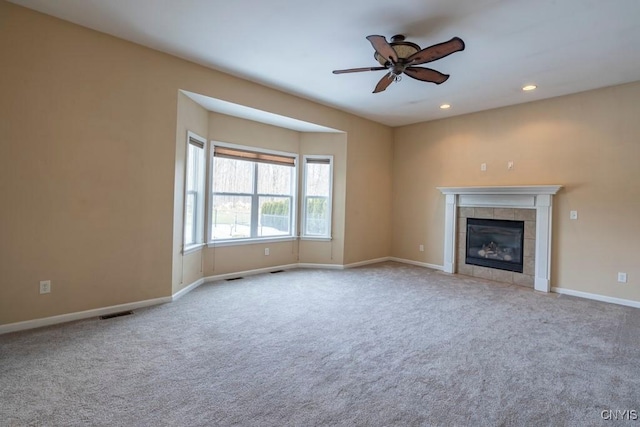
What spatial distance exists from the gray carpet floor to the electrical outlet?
0.36 meters

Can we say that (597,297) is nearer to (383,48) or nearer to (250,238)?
(383,48)

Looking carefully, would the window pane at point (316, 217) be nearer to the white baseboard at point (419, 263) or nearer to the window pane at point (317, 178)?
the window pane at point (317, 178)

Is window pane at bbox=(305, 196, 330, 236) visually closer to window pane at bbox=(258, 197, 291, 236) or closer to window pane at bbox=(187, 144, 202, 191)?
window pane at bbox=(258, 197, 291, 236)

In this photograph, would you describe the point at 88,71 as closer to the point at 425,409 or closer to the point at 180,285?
the point at 180,285

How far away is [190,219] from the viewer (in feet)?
14.4

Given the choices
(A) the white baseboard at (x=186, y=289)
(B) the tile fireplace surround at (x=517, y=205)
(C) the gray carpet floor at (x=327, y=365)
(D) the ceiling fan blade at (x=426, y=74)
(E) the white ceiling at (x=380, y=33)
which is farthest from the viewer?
(B) the tile fireplace surround at (x=517, y=205)

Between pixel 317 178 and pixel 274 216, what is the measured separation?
1.08 metres

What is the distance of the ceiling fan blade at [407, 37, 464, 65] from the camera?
2.57m

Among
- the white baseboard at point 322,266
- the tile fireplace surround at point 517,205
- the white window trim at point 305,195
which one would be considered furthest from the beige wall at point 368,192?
the tile fireplace surround at point 517,205

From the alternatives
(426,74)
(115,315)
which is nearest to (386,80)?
(426,74)

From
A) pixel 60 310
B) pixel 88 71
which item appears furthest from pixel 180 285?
pixel 88 71

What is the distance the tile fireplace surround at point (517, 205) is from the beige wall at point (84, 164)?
4225 mm

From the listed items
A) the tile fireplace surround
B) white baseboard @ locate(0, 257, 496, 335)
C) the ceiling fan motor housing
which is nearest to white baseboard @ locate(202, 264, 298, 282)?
white baseboard @ locate(0, 257, 496, 335)

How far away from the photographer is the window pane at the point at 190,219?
4184 mm
